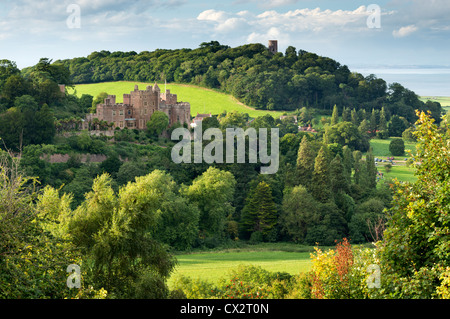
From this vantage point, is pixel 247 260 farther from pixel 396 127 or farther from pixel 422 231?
pixel 396 127

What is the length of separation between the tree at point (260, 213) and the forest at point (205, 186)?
137 mm

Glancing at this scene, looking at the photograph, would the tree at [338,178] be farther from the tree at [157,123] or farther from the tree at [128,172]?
the tree at [128,172]

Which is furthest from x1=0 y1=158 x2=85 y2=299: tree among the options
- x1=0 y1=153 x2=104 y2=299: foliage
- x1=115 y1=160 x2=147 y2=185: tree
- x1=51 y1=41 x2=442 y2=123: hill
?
x1=51 y1=41 x2=442 y2=123: hill

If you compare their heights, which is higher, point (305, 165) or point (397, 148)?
point (397, 148)

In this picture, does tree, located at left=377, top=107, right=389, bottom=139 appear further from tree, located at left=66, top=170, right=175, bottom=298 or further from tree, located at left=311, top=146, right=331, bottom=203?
tree, located at left=66, top=170, right=175, bottom=298

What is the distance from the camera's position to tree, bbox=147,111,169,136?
65.8 metres

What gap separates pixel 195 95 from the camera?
108m

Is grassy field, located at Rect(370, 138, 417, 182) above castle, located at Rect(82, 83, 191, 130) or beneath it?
beneath

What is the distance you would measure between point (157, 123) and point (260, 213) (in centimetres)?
1755

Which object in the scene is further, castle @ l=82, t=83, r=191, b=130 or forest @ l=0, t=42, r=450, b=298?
castle @ l=82, t=83, r=191, b=130

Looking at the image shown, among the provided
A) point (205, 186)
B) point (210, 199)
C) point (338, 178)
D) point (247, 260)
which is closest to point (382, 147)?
point (338, 178)

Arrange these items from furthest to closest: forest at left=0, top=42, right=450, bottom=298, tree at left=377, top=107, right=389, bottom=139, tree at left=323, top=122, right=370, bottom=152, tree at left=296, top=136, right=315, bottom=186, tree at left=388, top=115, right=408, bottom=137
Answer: tree at left=388, top=115, right=408, bottom=137, tree at left=377, top=107, right=389, bottom=139, tree at left=323, top=122, right=370, bottom=152, tree at left=296, top=136, right=315, bottom=186, forest at left=0, top=42, right=450, bottom=298

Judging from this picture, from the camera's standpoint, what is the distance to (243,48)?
129625 millimetres

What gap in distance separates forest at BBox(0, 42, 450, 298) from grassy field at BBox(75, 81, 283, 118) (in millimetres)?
2513
